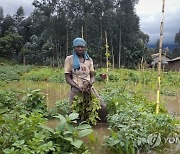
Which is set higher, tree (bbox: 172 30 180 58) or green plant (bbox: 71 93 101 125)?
tree (bbox: 172 30 180 58)

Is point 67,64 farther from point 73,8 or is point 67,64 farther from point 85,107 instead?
point 73,8

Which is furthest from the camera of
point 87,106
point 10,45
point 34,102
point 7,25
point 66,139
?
point 7,25

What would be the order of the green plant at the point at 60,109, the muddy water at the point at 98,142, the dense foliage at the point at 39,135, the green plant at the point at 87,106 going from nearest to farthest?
the dense foliage at the point at 39,135
the muddy water at the point at 98,142
the green plant at the point at 87,106
the green plant at the point at 60,109

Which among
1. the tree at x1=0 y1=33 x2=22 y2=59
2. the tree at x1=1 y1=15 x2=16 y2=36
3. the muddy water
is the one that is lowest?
the muddy water

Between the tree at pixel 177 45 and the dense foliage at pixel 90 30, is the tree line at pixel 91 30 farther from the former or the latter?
the tree at pixel 177 45

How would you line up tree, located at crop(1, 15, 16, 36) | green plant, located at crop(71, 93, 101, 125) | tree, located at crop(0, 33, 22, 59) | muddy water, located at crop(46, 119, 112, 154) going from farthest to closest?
tree, located at crop(1, 15, 16, 36) → tree, located at crop(0, 33, 22, 59) → green plant, located at crop(71, 93, 101, 125) → muddy water, located at crop(46, 119, 112, 154)

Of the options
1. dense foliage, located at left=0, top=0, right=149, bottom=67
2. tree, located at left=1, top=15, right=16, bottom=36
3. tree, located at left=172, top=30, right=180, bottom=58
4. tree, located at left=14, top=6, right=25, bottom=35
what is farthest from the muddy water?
tree, located at left=172, top=30, right=180, bottom=58

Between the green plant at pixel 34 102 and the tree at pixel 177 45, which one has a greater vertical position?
the tree at pixel 177 45

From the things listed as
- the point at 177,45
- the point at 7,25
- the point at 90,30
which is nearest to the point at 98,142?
the point at 90,30

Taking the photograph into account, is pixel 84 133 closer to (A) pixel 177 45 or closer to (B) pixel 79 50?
(B) pixel 79 50

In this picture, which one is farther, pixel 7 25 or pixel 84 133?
pixel 7 25

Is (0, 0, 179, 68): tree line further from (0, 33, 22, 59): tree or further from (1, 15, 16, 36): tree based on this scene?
(1, 15, 16, 36): tree

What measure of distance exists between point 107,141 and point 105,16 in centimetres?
2805

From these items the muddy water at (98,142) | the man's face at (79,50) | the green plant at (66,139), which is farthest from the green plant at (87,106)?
the green plant at (66,139)
